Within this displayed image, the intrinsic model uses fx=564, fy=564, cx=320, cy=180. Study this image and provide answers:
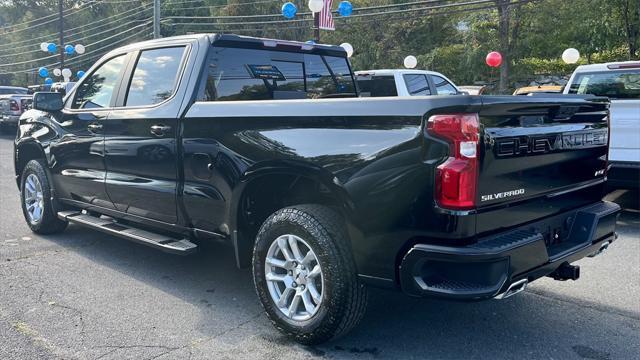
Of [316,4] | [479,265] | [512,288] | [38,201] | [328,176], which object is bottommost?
[38,201]

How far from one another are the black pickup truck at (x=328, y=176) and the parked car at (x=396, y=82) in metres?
4.97

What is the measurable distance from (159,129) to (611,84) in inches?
247

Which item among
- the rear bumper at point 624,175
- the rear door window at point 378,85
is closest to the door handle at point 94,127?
the rear door window at point 378,85

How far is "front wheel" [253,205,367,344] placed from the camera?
3.29 m

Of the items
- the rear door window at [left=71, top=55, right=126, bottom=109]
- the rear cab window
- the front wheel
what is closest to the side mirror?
the rear door window at [left=71, top=55, right=126, bottom=109]

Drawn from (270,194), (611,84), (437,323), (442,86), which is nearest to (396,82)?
(442,86)

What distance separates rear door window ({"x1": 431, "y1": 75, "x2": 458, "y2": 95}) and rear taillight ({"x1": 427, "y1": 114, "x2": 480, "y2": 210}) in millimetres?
8352

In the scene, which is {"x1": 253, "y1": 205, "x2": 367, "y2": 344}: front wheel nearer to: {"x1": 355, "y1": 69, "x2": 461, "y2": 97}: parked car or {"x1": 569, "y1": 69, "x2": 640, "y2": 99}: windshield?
{"x1": 569, "y1": 69, "x2": 640, "y2": 99}: windshield

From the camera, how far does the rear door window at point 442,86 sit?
11037 mm

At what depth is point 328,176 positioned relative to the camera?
330cm

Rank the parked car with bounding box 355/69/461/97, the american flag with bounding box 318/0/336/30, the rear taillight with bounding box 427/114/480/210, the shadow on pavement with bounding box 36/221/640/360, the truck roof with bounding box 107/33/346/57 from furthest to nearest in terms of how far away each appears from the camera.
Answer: the american flag with bounding box 318/0/336/30 → the parked car with bounding box 355/69/461/97 → the truck roof with bounding box 107/33/346/57 → the shadow on pavement with bounding box 36/221/640/360 → the rear taillight with bounding box 427/114/480/210

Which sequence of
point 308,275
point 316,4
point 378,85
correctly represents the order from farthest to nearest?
1. point 316,4
2. point 378,85
3. point 308,275

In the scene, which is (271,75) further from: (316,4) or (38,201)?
(316,4)

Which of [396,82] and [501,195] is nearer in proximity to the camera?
[501,195]
